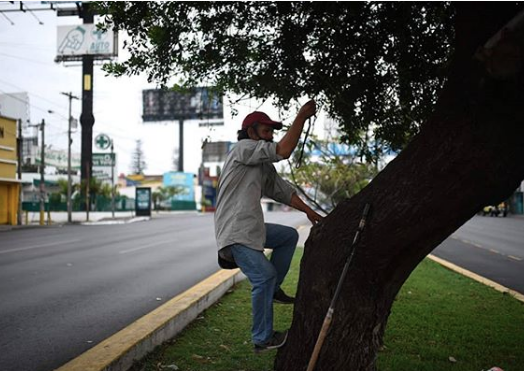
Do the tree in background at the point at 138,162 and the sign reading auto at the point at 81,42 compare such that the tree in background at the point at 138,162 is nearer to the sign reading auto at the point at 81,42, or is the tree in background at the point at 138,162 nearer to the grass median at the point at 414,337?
the sign reading auto at the point at 81,42

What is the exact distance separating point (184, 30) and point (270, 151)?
2080 mm

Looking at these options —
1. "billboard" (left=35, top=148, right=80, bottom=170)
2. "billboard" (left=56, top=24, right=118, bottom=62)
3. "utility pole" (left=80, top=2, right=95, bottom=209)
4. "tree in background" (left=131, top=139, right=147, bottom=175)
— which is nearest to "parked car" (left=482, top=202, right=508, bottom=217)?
"utility pole" (left=80, top=2, right=95, bottom=209)

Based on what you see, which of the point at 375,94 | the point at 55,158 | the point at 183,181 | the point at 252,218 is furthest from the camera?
the point at 183,181

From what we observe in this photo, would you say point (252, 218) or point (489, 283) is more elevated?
point (252, 218)

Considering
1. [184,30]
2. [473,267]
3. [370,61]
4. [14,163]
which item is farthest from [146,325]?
[14,163]

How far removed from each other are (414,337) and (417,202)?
2.48 m

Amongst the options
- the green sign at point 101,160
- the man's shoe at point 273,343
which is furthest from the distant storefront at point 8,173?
the man's shoe at point 273,343

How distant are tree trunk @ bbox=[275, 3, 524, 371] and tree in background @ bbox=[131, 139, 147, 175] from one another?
13287cm

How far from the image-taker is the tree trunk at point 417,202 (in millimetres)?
3166

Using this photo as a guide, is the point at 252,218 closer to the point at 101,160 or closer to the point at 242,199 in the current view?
the point at 242,199

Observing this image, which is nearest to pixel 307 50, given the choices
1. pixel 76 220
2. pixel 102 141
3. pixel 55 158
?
pixel 76 220

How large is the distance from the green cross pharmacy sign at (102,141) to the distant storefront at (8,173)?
25.1m

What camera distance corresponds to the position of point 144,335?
190 inches

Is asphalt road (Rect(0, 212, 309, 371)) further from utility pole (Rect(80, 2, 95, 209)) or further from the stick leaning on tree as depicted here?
utility pole (Rect(80, 2, 95, 209))
